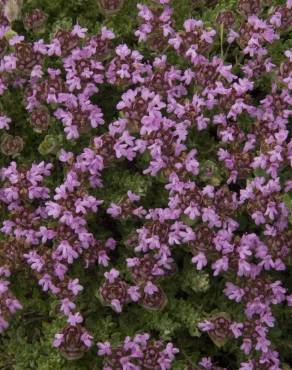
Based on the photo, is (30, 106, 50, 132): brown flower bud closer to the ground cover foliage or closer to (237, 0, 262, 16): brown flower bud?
the ground cover foliage

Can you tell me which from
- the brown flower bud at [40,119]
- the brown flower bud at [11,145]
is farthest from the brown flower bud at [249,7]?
the brown flower bud at [11,145]

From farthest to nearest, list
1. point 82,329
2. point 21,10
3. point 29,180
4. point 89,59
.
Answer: point 21,10, point 89,59, point 29,180, point 82,329

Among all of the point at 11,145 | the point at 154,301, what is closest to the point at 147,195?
the point at 154,301

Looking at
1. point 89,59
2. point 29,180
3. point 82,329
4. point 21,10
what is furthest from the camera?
point 21,10

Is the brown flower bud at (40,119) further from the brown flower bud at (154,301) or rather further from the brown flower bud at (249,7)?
the brown flower bud at (249,7)

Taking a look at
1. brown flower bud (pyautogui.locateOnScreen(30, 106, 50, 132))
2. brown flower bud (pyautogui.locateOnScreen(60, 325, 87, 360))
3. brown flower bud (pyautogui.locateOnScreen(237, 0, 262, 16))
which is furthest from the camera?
brown flower bud (pyautogui.locateOnScreen(237, 0, 262, 16))

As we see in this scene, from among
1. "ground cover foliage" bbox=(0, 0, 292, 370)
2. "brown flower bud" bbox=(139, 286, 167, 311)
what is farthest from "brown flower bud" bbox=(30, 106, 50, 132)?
"brown flower bud" bbox=(139, 286, 167, 311)

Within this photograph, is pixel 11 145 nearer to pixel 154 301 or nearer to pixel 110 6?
pixel 110 6

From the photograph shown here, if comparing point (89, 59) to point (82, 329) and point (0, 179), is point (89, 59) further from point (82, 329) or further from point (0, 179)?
point (82, 329)

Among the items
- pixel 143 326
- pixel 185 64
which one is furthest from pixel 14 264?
pixel 185 64

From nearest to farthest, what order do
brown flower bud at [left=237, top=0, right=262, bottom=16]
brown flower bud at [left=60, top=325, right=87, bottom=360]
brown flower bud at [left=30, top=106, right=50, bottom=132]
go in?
brown flower bud at [left=60, top=325, right=87, bottom=360], brown flower bud at [left=30, top=106, right=50, bottom=132], brown flower bud at [left=237, top=0, right=262, bottom=16]
